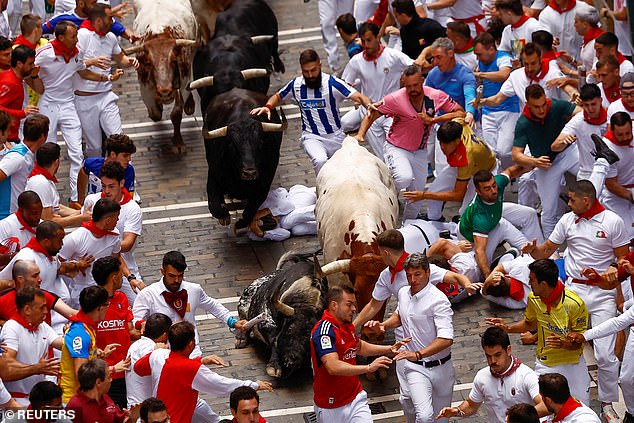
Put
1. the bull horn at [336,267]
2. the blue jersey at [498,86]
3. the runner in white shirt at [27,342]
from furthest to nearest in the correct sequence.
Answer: the blue jersey at [498,86] → the bull horn at [336,267] → the runner in white shirt at [27,342]

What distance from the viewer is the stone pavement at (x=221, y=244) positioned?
14828 millimetres

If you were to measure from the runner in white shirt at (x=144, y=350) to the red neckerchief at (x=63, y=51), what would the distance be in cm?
656

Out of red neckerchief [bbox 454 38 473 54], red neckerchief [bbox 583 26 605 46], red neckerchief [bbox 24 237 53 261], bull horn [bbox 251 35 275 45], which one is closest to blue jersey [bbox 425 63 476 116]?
red neckerchief [bbox 454 38 473 54]

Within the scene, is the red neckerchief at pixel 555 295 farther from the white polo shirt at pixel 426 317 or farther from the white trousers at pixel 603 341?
the white trousers at pixel 603 341

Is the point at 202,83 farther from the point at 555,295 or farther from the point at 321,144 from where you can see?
the point at 555,295

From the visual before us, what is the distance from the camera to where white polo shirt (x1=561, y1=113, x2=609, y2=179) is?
1592 cm

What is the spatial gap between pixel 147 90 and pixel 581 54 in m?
6.48

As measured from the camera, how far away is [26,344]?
12.4 metres

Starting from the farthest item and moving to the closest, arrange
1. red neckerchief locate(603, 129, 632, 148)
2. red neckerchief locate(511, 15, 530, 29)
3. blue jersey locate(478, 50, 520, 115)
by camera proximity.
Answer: red neckerchief locate(511, 15, 530, 29)
blue jersey locate(478, 50, 520, 115)
red neckerchief locate(603, 129, 632, 148)

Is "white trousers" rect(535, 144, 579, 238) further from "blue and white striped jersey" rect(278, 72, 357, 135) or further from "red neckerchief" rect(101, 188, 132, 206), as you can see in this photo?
"red neckerchief" rect(101, 188, 132, 206)

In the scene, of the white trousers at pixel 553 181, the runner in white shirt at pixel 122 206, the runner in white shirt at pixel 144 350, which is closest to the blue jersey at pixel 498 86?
the white trousers at pixel 553 181

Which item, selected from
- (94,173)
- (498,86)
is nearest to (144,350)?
(94,173)

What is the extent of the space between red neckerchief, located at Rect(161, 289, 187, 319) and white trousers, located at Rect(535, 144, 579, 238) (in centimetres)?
544

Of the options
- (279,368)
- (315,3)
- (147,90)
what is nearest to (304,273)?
(279,368)
